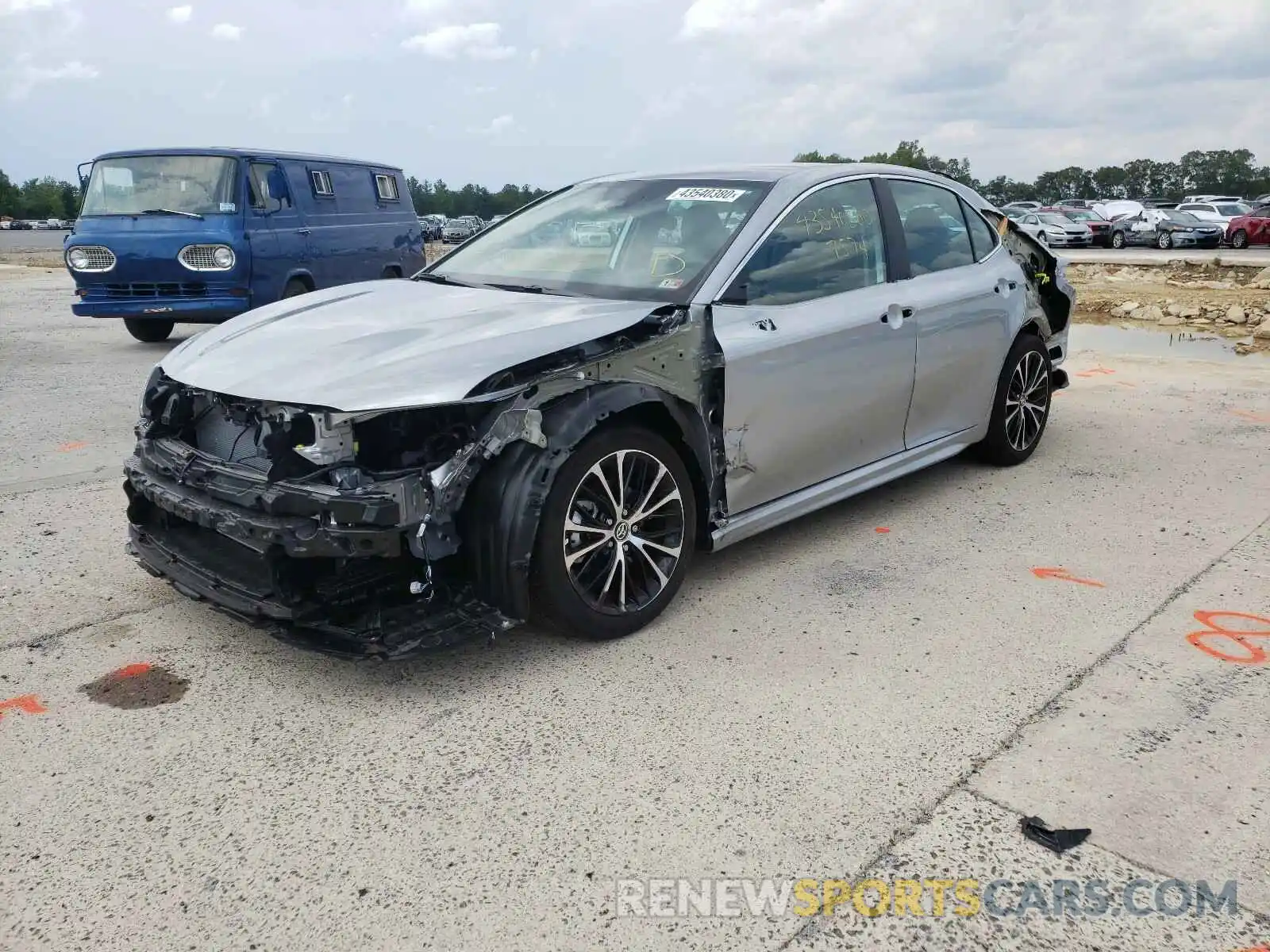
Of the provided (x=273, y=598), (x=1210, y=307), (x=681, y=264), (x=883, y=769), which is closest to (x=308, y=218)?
(x=681, y=264)

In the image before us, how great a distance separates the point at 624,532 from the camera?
3.59 m

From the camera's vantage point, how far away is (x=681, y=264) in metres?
4.12

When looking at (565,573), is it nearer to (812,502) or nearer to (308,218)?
(812,502)

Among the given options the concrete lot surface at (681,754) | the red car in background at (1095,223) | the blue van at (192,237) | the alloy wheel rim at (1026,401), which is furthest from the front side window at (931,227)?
the red car in background at (1095,223)

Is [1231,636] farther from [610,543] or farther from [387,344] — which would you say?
[387,344]

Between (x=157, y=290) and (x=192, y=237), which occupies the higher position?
(x=192, y=237)

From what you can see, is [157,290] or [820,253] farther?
[157,290]

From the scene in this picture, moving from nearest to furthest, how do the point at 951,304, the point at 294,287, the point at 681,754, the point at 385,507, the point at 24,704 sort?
1. the point at 681,754
2. the point at 385,507
3. the point at 24,704
4. the point at 951,304
5. the point at 294,287

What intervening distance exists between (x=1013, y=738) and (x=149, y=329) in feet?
34.2

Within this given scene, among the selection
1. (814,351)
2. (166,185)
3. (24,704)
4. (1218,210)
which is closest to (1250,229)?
(1218,210)

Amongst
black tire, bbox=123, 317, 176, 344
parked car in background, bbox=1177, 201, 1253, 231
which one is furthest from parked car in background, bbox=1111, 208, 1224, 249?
black tire, bbox=123, 317, 176, 344

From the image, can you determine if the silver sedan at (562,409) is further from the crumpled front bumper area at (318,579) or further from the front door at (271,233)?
the front door at (271,233)

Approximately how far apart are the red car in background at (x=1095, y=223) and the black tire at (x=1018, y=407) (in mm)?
29000

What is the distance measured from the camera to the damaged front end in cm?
310
